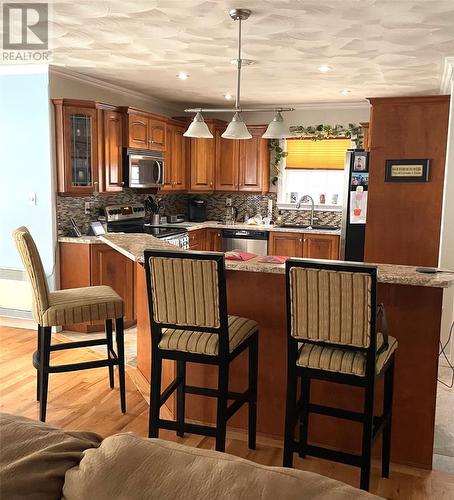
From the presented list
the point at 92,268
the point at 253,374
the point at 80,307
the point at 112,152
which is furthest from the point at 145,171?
the point at 253,374

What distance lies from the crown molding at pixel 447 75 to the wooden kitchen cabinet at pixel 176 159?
3118 millimetres

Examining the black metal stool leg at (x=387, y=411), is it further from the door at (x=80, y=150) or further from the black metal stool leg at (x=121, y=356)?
the door at (x=80, y=150)

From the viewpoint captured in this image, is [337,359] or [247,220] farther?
[247,220]

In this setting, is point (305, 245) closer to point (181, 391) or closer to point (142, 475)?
point (181, 391)

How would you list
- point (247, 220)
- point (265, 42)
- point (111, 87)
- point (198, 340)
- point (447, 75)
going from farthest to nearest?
point (247, 220), point (111, 87), point (447, 75), point (265, 42), point (198, 340)

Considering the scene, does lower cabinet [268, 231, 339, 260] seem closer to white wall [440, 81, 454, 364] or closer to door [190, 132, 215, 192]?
door [190, 132, 215, 192]

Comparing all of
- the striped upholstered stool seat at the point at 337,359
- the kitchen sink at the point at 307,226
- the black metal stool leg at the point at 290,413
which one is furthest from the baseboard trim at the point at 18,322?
the striped upholstered stool seat at the point at 337,359

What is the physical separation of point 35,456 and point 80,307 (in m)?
2.20

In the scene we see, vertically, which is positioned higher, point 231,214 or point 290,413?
point 231,214

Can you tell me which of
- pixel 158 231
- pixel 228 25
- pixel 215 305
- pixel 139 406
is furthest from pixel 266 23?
pixel 158 231

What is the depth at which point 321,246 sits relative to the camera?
635cm

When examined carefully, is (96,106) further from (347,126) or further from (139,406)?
(347,126)

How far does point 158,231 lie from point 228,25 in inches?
118

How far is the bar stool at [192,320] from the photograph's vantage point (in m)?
2.41
